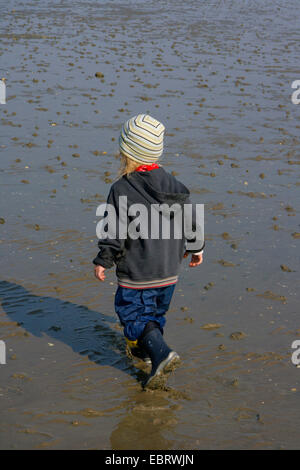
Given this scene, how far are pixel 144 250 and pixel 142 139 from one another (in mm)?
728

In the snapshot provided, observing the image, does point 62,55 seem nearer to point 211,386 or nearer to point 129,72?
point 129,72

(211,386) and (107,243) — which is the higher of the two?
(107,243)

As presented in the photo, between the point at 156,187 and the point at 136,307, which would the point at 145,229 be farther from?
the point at 136,307

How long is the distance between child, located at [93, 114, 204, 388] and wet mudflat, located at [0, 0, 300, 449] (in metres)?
0.42

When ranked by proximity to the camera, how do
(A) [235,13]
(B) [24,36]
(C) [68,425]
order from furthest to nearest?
(A) [235,13], (B) [24,36], (C) [68,425]

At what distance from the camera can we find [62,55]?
18.3m

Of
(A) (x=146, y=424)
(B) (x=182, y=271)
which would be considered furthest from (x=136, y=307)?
(B) (x=182, y=271)

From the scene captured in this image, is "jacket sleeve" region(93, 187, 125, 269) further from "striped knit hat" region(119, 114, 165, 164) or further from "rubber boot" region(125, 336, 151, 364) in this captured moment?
"rubber boot" region(125, 336, 151, 364)

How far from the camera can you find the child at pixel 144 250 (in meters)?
4.20

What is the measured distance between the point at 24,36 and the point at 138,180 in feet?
59.8

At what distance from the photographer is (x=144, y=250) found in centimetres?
431

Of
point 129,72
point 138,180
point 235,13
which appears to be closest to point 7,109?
point 129,72

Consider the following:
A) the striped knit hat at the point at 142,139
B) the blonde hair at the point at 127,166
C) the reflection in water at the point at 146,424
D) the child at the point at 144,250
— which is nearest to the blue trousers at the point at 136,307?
the child at the point at 144,250

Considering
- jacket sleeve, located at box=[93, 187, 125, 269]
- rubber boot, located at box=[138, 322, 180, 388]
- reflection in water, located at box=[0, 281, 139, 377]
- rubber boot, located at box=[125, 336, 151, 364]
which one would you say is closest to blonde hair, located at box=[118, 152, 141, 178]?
jacket sleeve, located at box=[93, 187, 125, 269]
